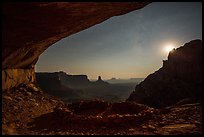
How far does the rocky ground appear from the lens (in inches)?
269

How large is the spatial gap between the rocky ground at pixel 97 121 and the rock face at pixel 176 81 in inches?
933

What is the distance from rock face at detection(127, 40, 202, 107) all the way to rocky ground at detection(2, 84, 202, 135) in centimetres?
2369

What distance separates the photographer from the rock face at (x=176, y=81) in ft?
108

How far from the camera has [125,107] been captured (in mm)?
10969

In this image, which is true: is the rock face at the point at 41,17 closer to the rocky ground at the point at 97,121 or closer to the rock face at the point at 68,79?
the rocky ground at the point at 97,121

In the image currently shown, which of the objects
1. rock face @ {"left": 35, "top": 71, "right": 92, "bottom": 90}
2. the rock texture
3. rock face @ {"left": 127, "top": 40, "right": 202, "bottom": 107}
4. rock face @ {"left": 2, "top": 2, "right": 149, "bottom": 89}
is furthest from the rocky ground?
rock face @ {"left": 35, "top": 71, "right": 92, "bottom": 90}

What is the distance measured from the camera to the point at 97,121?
7.85m

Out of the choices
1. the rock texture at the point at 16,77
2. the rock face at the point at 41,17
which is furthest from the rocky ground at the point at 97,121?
the rock face at the point at 41,17

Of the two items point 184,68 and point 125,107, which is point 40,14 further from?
point 184,68

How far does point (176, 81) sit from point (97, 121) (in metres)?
31.4

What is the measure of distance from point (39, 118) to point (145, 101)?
93.9 ft

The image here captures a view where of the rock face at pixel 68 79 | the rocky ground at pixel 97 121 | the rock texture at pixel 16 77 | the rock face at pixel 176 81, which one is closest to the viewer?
the rocky ground at pixel 97 121

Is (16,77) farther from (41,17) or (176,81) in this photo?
(176,81)

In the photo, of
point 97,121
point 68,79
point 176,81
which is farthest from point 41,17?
point 68,79
